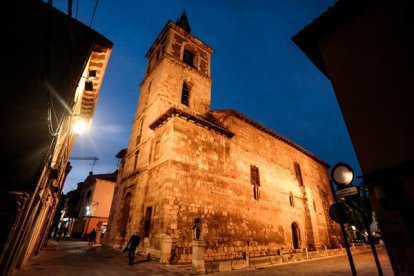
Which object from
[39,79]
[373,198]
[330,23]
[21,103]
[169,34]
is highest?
[169,34]

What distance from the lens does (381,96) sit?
473 cm

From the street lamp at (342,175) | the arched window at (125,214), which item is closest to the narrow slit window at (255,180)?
the arched window at (125,214)

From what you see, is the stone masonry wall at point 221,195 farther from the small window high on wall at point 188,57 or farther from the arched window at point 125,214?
the small window high on wall at point 188,57

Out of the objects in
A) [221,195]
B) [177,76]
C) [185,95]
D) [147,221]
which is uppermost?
[177,76]

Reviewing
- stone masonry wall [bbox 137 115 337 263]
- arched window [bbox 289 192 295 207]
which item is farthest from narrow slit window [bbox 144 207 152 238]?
arched window [bbox 289 192 295 207]

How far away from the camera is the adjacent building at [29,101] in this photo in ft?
15.2

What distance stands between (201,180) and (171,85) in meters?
8.09

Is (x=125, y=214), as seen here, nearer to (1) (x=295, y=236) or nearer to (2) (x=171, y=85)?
(2) (x=171, y=85)

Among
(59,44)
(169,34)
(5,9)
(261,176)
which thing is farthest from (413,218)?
(169,34)

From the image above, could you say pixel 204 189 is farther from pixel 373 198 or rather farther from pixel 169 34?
pixel 169 34

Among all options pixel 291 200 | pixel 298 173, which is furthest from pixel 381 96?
pixel 298 173

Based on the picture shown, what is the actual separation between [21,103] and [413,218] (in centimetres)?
907

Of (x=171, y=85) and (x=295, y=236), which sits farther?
(x=295, y=236)

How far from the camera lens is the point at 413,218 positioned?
149 inches
